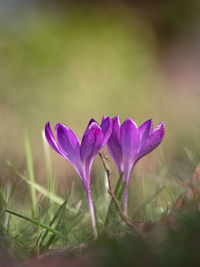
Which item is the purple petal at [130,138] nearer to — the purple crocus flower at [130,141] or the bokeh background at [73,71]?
the purple crocus flower at [130,141]

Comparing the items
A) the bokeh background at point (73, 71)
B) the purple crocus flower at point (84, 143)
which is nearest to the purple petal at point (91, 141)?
the purple crocus flower at point (84, 143)

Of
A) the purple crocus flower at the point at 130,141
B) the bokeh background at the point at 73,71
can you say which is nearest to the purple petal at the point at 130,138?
the purple crocus flower at the point at 130,141

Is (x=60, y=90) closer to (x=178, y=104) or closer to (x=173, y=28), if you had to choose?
(x=178, y=104)

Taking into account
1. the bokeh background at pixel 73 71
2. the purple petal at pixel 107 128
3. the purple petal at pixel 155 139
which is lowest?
the purple petal at pixel 155 139

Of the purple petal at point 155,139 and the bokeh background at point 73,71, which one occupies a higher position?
the bokeh background at point 73,71

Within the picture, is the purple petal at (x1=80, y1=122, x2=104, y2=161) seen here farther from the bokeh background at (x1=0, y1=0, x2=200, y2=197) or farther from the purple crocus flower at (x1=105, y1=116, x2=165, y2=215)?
the bokeh background at (x1=0, y1=0, x2=200, y2=197)

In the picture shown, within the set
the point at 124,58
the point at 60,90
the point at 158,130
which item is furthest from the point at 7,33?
the point at 158,130

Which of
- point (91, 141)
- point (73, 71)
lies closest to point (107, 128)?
point (91, 141)

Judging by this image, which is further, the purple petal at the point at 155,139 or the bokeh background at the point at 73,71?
the bokeh background at the point at 73,71
